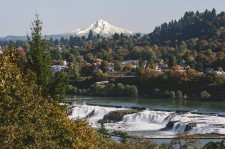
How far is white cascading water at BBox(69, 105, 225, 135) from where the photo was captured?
177 feet

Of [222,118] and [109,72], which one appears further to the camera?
[109,72]

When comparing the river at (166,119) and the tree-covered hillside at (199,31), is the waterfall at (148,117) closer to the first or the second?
the river at (166,119)

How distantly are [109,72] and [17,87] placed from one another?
108405 millimetres

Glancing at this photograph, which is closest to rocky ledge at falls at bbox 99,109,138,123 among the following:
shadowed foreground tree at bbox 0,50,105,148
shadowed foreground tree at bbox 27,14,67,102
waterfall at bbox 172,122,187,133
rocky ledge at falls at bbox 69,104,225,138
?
rocky ledge at falls at bbox 69,104,225,138

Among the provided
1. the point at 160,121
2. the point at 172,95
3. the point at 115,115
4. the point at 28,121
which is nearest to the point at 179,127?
the point at 160,121

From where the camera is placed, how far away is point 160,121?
61.0 meters

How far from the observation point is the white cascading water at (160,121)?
2128 inches

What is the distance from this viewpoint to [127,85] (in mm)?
98062

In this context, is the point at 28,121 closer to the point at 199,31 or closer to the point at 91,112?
the point at 91,112

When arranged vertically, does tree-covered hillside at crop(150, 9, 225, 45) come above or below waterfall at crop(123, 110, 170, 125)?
above

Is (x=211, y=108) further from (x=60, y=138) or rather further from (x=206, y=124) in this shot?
(x=60, y=138)

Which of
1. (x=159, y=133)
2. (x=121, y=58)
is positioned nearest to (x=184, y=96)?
(x=159, y=133)

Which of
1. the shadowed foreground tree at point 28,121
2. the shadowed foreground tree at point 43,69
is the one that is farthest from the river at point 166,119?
the shadowed foreground tree at point 28,121

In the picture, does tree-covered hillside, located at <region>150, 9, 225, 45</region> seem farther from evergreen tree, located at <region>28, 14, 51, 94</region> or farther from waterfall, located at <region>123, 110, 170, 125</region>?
evergreen tree, located at <region>28, 14, 51, 94</region>
